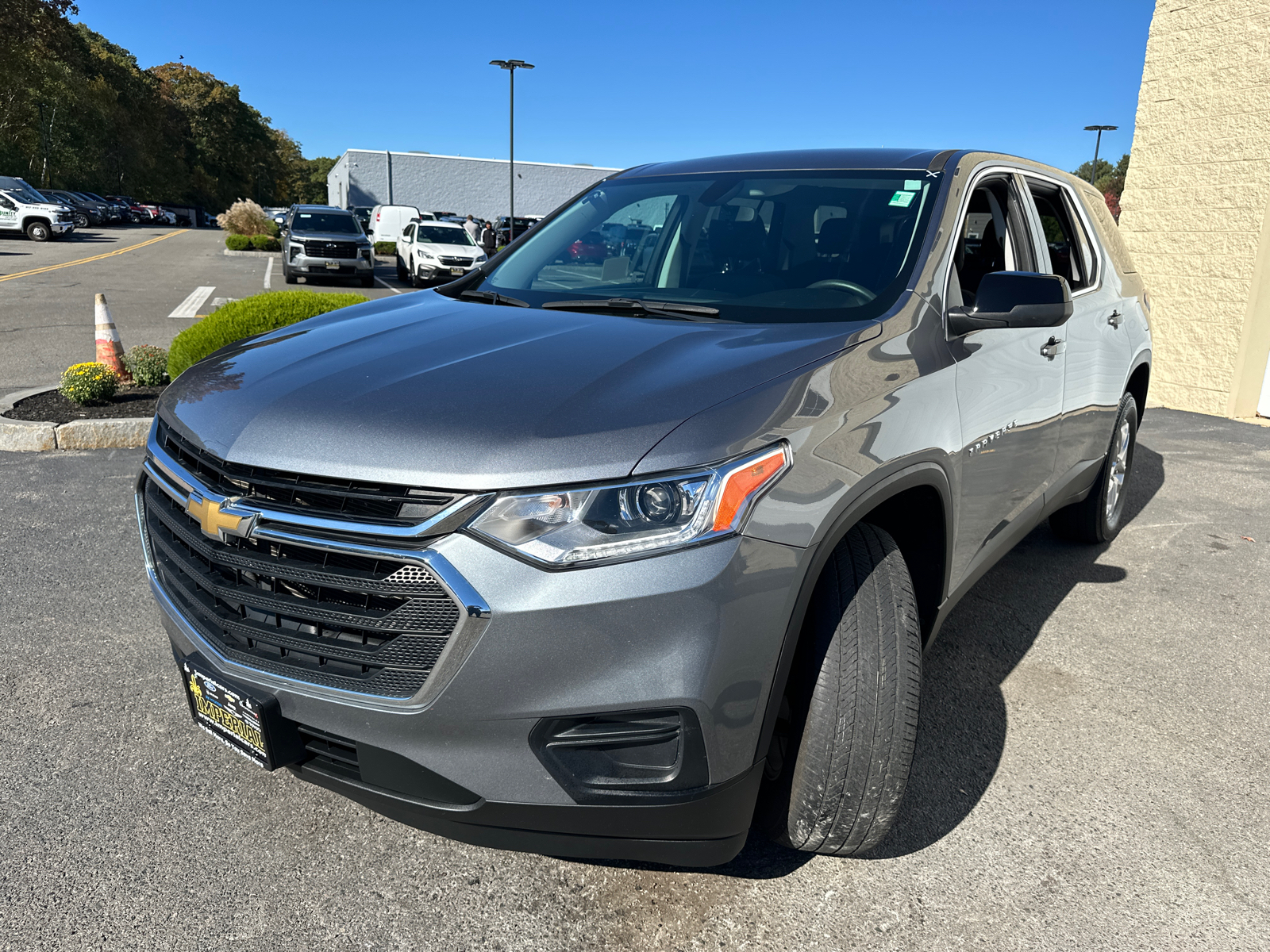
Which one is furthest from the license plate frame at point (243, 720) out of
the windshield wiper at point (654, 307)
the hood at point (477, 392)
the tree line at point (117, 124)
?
the tree line at point (117, 124)

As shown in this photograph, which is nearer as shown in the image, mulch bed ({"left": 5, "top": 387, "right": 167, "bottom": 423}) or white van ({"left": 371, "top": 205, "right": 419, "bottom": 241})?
mulch bed ({"left": 5, "top": 387, "right": 167, "bottom": 423})

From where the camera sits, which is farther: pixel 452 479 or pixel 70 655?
pixel 70 655

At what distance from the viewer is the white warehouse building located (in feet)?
196

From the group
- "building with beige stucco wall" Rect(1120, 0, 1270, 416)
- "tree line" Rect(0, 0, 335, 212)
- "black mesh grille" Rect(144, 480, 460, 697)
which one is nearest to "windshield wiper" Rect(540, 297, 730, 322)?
"black mesh grille" Rect(144, 480, 460, 697)

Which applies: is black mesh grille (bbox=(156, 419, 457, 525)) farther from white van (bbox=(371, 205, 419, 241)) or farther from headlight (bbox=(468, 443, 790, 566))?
→ white van (bbox=(371, 205, 419, 241))

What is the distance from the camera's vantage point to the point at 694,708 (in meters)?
1.79

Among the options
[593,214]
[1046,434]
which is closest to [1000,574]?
[1046,434]

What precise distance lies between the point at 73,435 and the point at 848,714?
601 cm

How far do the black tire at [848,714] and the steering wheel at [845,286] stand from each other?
29.0 inches

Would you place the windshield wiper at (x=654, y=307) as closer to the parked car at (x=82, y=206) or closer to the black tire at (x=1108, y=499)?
the black tire at (x=1108, y=499)

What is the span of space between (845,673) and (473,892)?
1055 mm

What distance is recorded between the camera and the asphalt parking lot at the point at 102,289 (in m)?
10.4

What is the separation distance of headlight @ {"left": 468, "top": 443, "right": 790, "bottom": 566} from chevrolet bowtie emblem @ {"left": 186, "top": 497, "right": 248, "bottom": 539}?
1.86ft

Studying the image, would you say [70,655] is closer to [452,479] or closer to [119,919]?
[119,919]
